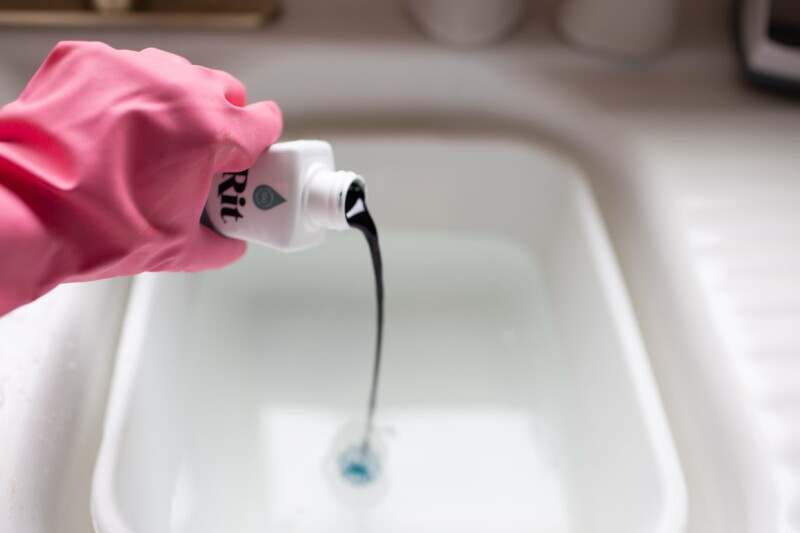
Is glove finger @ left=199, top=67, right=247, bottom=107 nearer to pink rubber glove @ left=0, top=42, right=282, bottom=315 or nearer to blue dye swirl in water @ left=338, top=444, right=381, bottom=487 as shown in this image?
pink rubber glove @ left=0, top=42, right=282, bottom=315

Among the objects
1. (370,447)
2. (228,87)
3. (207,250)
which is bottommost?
(370,447)

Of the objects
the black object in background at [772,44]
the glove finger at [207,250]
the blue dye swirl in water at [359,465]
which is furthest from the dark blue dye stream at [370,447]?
the black object in background at [772,44]

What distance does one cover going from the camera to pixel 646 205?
2.68 ft

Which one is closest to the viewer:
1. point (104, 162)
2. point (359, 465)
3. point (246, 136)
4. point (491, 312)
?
point (104, 162)

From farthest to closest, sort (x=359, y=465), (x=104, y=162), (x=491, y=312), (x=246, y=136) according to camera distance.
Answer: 1. (x=491, y=312)
2. (x=359, y=465)
3. (x=246, y=136)
4. (x=104, y=162)

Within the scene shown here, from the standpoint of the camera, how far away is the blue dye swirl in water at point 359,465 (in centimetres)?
79

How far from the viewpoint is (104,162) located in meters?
0.45

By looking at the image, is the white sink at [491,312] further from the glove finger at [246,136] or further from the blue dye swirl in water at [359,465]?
the glove finger at [246,136]

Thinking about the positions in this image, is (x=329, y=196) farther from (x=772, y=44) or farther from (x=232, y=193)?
(x=772, y=44)

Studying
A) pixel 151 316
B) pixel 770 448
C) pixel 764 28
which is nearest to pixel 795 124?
pixel 764 28

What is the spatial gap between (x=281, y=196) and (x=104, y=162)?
0.49ft

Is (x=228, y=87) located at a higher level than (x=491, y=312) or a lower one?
higher

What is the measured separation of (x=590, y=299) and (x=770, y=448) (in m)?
0.23

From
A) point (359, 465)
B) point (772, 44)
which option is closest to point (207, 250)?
point (359, 465)
